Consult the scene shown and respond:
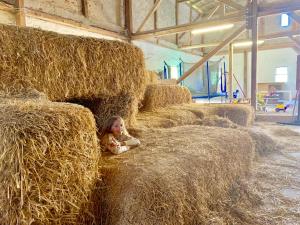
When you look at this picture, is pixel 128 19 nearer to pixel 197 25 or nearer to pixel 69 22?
pixel 69 22

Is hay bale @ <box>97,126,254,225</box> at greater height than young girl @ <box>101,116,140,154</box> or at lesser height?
lesser

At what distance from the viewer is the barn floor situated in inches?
60.8

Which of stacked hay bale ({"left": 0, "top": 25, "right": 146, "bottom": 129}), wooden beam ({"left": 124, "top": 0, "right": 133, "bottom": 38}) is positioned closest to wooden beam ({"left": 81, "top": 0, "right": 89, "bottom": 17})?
wooden beam ({"left": 124, "top": 0, "right": 133, "bottom": 38})

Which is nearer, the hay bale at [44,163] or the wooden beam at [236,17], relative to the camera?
the hay bale at [44,163]

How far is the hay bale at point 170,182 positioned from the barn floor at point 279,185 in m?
0.27

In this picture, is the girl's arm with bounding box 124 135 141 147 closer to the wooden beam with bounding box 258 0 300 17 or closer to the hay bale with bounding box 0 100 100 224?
the hay bale with bounding box 0 100 100 224

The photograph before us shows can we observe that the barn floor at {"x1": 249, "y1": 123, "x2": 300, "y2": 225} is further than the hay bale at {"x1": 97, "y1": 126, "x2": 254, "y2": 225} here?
Yes

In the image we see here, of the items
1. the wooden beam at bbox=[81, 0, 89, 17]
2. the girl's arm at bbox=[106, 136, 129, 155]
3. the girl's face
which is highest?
the wooden beam at bbox=[81, 0, 89, 17]

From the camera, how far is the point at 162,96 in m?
3.60

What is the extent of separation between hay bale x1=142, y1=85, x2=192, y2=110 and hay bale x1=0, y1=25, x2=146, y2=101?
0.96 metres

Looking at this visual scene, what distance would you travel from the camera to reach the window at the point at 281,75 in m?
12.0

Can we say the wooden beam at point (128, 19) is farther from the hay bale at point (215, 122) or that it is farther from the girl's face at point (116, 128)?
the girl's face at point (116, 128)

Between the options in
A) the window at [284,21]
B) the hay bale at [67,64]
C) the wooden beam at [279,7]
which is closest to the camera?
the hay bale at [67,64]

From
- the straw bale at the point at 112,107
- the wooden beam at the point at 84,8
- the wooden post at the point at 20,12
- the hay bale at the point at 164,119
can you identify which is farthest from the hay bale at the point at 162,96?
the wooden beam at the point at 84,8
